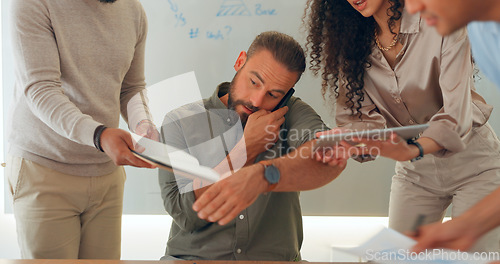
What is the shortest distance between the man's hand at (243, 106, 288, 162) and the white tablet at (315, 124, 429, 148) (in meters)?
0.17

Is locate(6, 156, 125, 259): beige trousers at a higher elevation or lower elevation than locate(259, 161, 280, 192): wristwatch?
lower

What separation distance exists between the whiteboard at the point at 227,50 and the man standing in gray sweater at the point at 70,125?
459mm

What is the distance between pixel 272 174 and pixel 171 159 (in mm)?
234

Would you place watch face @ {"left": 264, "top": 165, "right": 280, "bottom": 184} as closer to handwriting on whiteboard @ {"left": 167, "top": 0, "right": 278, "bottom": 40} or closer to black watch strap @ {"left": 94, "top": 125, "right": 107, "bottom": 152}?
black watch strap @ {"left": 94, "top": 125, "right": 107, "bottom": 152}

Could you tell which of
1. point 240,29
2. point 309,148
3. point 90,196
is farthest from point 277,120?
point 240,29

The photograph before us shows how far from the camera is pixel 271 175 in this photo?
3.58 feet

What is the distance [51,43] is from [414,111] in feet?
3.09

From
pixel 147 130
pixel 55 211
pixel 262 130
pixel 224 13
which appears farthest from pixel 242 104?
pixel 224 13

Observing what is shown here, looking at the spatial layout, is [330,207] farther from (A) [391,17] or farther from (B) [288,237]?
(A) [391,17]

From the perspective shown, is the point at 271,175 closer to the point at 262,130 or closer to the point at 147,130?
the point at 262,130

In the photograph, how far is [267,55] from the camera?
1.32 meters

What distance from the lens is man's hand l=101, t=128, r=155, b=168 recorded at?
113 centimetres

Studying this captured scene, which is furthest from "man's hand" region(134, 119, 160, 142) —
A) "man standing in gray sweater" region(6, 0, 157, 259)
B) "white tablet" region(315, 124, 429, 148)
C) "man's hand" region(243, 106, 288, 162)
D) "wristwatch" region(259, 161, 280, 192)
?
"white tablet" region(315, 124, 429, 148)

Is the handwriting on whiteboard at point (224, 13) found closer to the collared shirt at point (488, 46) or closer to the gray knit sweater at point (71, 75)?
the gray knit sweater at point (71, 75)
